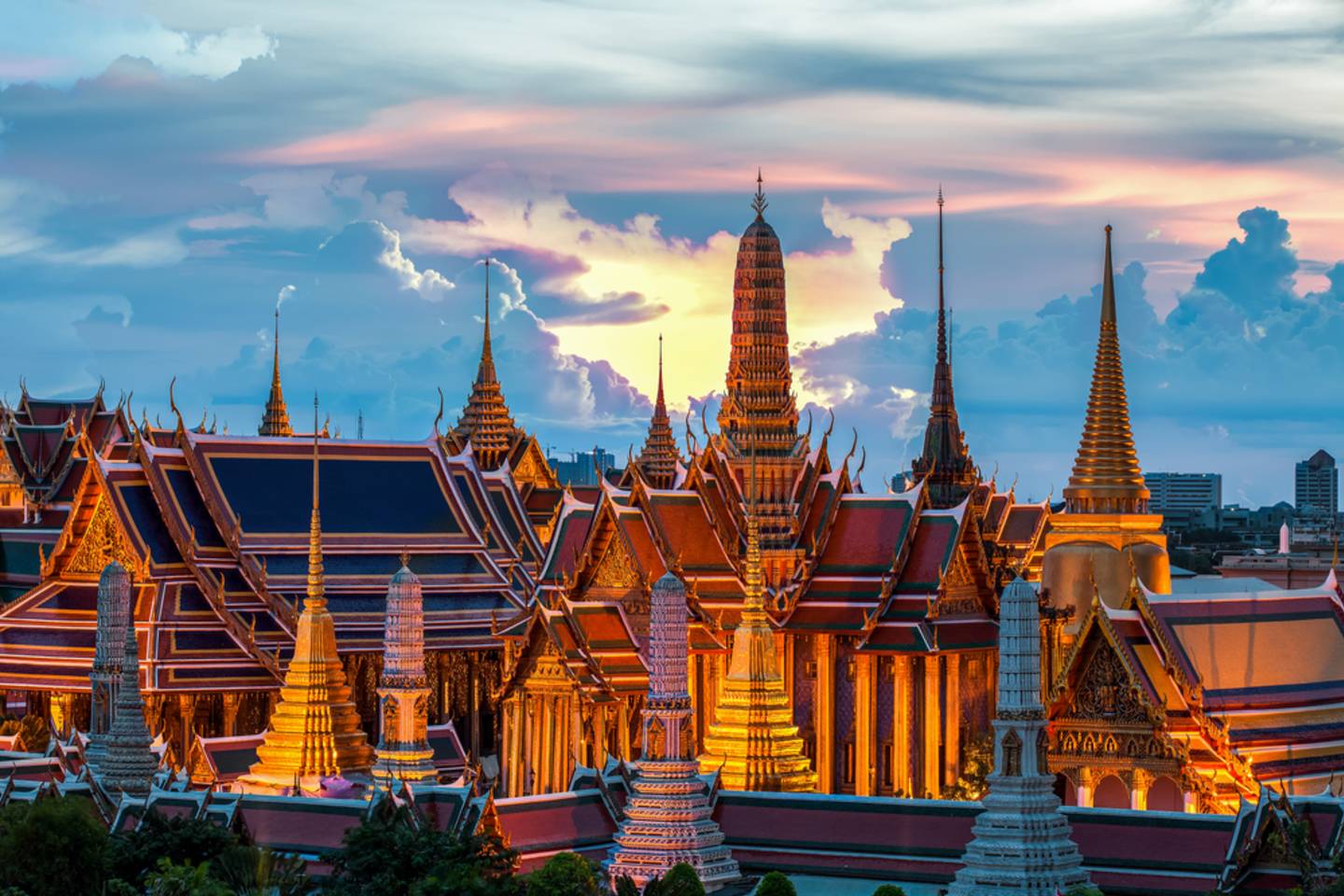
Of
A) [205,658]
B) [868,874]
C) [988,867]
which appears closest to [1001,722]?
[988,867]

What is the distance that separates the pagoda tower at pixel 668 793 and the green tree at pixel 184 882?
5.02 metres

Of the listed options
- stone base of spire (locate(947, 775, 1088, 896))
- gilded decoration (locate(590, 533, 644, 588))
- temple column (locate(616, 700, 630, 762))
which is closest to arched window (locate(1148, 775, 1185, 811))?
stone base of spire (locate(947, 775, 1088, 896))

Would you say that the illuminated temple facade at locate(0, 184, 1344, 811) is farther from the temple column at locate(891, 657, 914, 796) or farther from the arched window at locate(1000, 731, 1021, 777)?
the arched window at locate(1000, 731, 1021, 777)

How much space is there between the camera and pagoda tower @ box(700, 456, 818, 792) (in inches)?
1646

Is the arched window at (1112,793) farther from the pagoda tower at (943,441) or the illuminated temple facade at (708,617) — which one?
the pagoda tower at (943,441)

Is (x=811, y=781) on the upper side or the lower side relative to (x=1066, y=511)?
lower

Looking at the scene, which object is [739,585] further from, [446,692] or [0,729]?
[0,729]

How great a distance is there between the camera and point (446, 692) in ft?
190

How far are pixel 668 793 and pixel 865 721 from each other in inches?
460

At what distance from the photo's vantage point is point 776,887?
119ft

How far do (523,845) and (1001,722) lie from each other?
22.5 ft

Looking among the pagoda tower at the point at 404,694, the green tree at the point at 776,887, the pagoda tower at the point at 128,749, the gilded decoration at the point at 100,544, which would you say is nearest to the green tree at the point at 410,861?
the green tree at the point at 776,887

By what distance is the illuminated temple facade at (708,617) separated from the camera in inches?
1614

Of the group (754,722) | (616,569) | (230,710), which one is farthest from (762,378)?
(754,722)
